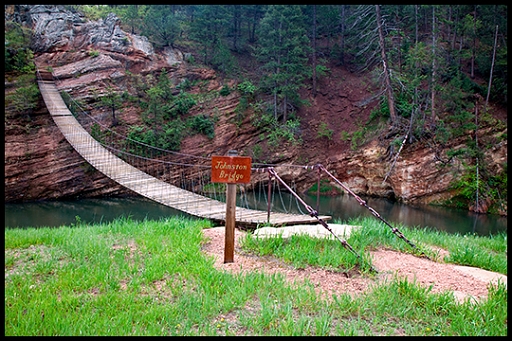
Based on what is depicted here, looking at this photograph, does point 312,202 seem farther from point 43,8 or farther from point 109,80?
point 43,8

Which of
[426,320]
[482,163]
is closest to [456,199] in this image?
[482,163]

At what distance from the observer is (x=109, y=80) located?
1409 centimetres

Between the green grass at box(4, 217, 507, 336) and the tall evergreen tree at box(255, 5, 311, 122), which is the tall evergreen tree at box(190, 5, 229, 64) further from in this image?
the green grass at box(4, 217, 507, 336)

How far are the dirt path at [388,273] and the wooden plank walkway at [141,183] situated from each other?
200cm

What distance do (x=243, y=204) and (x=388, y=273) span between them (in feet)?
27.8

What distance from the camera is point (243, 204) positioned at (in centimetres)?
1179

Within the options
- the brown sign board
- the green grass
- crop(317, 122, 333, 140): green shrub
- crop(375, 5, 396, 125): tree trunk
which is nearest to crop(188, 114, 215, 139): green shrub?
crop(317, 122, 333, 140): green shrub

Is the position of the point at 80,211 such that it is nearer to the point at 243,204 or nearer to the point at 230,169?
the point at 243,204

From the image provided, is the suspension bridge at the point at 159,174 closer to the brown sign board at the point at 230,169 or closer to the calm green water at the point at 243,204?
the brown sign board at the point at 230,169

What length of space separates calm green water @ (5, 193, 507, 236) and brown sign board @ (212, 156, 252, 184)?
5039mm

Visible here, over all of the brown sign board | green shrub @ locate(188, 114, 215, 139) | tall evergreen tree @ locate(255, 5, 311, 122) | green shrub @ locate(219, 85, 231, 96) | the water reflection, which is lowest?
the water reflection

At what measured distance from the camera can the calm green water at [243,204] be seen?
9.50 meters

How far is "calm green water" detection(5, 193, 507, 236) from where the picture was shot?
950 cm

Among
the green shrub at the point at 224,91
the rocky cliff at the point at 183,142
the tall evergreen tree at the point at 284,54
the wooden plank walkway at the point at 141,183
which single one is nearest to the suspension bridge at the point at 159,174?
the wooden plank walkway at the point at 141,183
